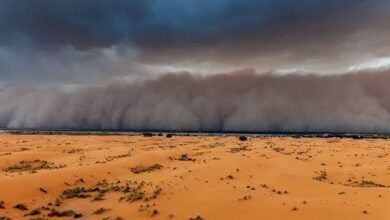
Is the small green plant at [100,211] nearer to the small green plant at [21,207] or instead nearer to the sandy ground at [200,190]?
the sandy ground at [200,190]

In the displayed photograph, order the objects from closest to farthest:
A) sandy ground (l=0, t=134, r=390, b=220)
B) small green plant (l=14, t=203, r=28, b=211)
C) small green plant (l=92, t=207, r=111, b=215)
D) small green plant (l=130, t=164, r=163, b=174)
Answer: sandy ground (l=0, t=134, r=390, b=220), small green plant (l=92, t=207, r=111, b=215), small green plant (l=14, t=203, r=28, b=211), small green plant (l=130, t=164, r=163, b=174)

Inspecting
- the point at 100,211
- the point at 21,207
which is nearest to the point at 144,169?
the point at 100,211

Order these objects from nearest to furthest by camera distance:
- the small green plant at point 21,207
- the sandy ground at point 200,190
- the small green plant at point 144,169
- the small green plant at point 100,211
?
the sandy ground at point 200,190
the small green plant at point 100,211
the small green plant at point 21,207
the small green plant at point 144,169

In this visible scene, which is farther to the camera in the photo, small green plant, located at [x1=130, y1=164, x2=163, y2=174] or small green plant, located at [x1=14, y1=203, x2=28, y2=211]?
small green plant, located at [x1=130, y1=164, x2=163, y2=174]

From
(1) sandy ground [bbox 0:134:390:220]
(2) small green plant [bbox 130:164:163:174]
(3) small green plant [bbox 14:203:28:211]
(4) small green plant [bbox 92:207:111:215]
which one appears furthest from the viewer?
(2) small green plant [bbox 130:164:163:174]

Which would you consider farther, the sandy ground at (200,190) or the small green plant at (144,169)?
the small green plant at (144,169)

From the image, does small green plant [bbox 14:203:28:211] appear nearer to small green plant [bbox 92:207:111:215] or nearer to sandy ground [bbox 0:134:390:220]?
sandy ground [bbox 0:134:390:220]

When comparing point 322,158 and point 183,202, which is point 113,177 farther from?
point 322,158

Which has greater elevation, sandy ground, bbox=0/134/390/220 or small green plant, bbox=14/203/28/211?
sandy ground, bbox=0/134/390/220

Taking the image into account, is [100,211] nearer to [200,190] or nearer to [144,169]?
[200,190]

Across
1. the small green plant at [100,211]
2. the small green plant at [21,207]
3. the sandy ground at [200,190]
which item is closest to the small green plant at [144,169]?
the sandy ground at [200,190]

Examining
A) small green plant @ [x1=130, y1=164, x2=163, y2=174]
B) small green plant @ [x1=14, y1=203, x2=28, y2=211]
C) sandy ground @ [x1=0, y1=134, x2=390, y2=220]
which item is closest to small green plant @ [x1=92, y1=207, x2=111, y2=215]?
sandy ground @ [x1=0, y1=134, x2=390, y2=220]

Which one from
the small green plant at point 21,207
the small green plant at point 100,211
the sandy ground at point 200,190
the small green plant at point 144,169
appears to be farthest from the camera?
the small green plant at point 144,169

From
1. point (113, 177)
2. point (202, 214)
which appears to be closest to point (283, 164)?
point (113, 177)
